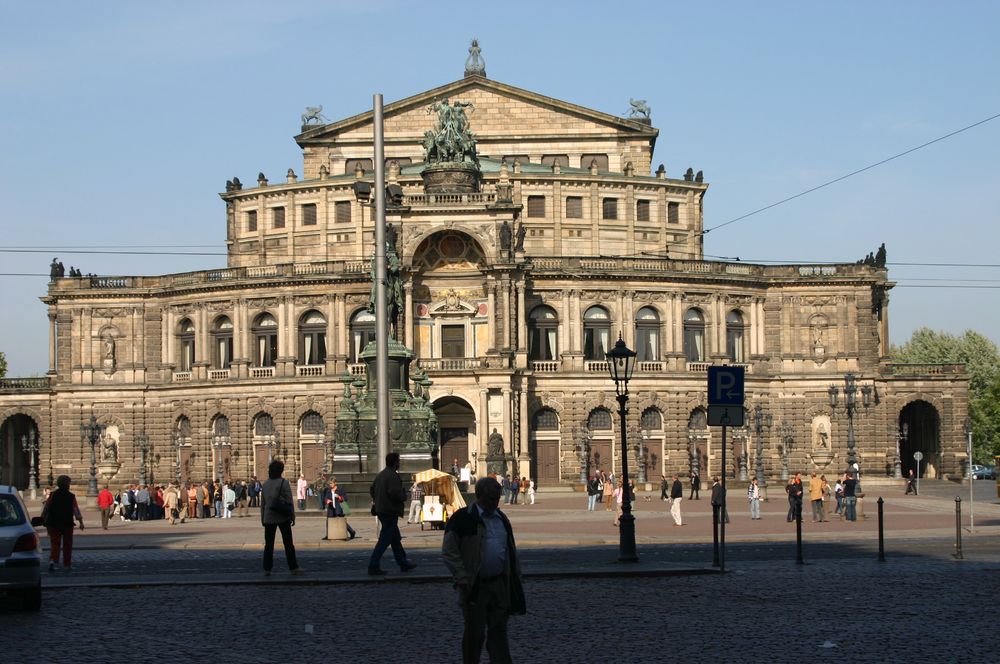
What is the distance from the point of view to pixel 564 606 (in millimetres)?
23469

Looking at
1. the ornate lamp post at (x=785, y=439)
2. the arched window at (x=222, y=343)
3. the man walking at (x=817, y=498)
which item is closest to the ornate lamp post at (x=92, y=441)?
the arched window at (x=222, y=343)

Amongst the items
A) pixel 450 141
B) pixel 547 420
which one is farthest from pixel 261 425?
pixel 450 141

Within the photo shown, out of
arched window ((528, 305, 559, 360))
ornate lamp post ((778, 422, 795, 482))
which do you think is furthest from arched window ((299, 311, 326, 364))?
ornate lamp post ((778, 422, 795, 482))

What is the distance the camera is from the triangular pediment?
109m

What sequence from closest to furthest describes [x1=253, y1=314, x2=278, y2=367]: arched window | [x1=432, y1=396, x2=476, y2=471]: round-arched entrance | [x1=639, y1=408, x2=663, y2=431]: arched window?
[x1=432, y1=396, x2=476, y2=471]: round-arched entrance < [x1=639, y1=408, x2=663, y2=431]: arched window < [x1=253, y1=314, x2=278, y2=367]: arched window

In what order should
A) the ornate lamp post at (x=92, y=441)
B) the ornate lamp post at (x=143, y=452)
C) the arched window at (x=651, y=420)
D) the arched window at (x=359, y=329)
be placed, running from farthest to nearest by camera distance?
the ornate lamp post at (x=143, y=452) → the arched window at (x=359, y=329) → the arched window at (x=651, y=420) → the ornate lamp post at (x=92, y=441)

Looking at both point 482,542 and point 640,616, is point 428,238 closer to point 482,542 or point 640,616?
point 640,616

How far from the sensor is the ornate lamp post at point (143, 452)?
97.9 m

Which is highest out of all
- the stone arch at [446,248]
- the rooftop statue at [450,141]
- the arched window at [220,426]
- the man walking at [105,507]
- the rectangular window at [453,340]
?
the rooftop statue at [450,141]

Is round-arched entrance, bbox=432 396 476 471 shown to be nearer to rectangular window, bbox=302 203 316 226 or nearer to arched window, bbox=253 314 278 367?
arched window, bbox=253 314 278 367

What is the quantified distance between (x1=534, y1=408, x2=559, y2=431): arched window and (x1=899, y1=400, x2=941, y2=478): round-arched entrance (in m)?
27.2

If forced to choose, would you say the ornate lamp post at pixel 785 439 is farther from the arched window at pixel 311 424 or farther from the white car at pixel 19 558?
the white car at pixel 19 558

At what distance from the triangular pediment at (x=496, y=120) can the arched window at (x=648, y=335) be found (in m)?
18.5

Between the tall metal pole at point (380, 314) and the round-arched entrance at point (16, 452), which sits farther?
the round-arched entrance at point (16, 452)
